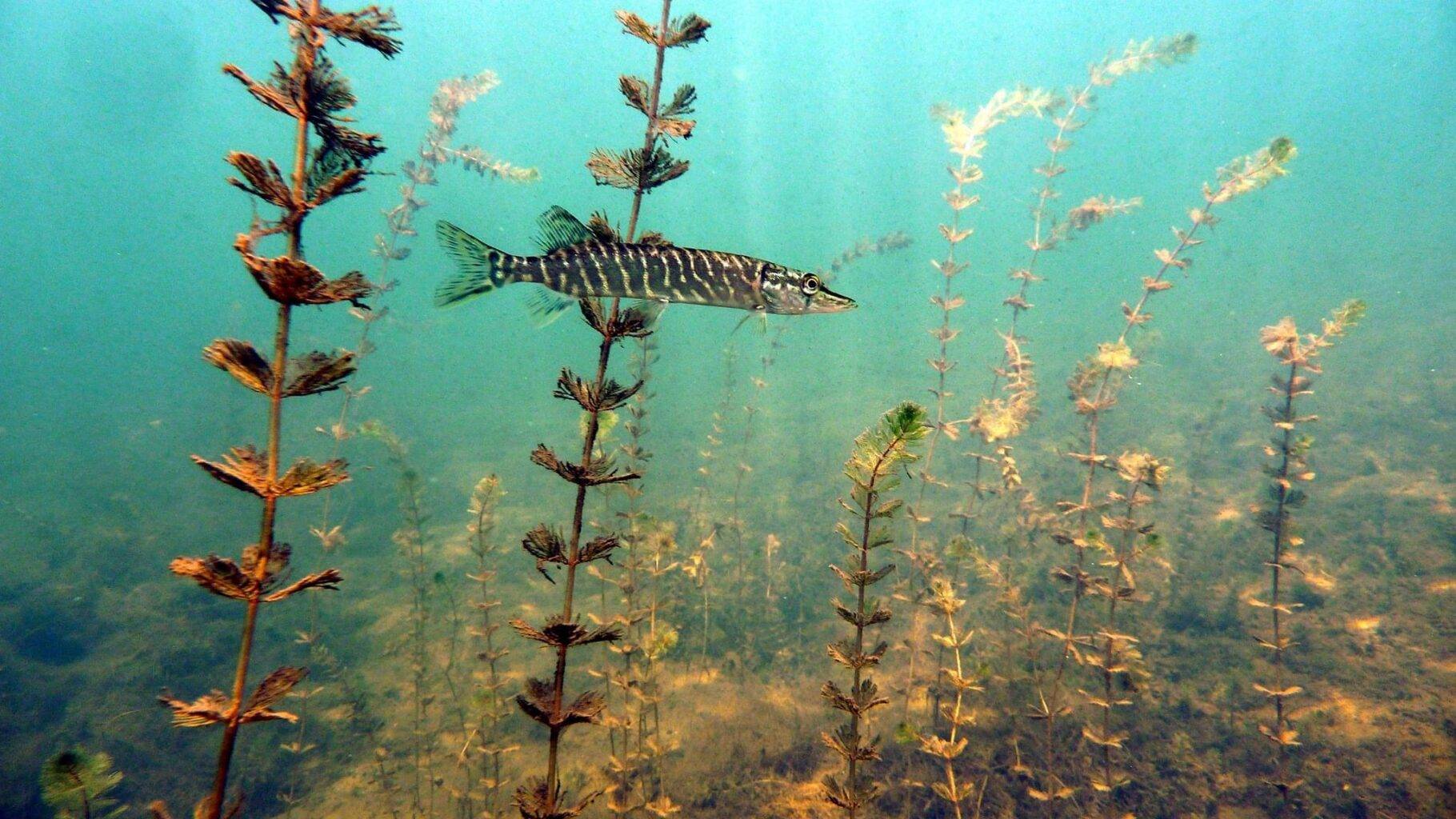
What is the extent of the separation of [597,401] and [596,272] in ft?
2.90

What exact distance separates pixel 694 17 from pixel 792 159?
192178 millimetres

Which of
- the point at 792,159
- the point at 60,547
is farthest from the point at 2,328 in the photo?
the point at 792,159

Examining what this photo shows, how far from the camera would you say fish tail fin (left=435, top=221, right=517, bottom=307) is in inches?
152

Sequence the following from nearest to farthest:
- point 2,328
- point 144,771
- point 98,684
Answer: point 144,771, point 98,684, point 2,328

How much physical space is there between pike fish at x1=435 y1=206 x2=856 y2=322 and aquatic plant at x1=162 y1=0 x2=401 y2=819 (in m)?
0.84

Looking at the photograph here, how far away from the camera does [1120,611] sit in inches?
385

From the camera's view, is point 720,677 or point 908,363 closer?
point 720,677

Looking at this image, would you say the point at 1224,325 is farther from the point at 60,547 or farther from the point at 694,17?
the point at 60,547

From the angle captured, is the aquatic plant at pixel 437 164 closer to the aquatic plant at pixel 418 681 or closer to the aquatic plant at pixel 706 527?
the aquatic plant at pixel 418 681

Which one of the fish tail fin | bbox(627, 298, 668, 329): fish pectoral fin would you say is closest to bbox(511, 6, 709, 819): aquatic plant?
bbox(627, 298, 668, 329): fish pectoral fin

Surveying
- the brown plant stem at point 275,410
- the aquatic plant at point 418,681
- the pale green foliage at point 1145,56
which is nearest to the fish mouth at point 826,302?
the brown plant stem at point 275,410

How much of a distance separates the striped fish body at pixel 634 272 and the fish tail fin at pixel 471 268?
0.08 m

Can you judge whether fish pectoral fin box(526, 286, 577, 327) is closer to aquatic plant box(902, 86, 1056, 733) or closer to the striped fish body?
the striped fish body

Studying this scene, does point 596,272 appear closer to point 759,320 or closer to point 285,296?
point 759,320
